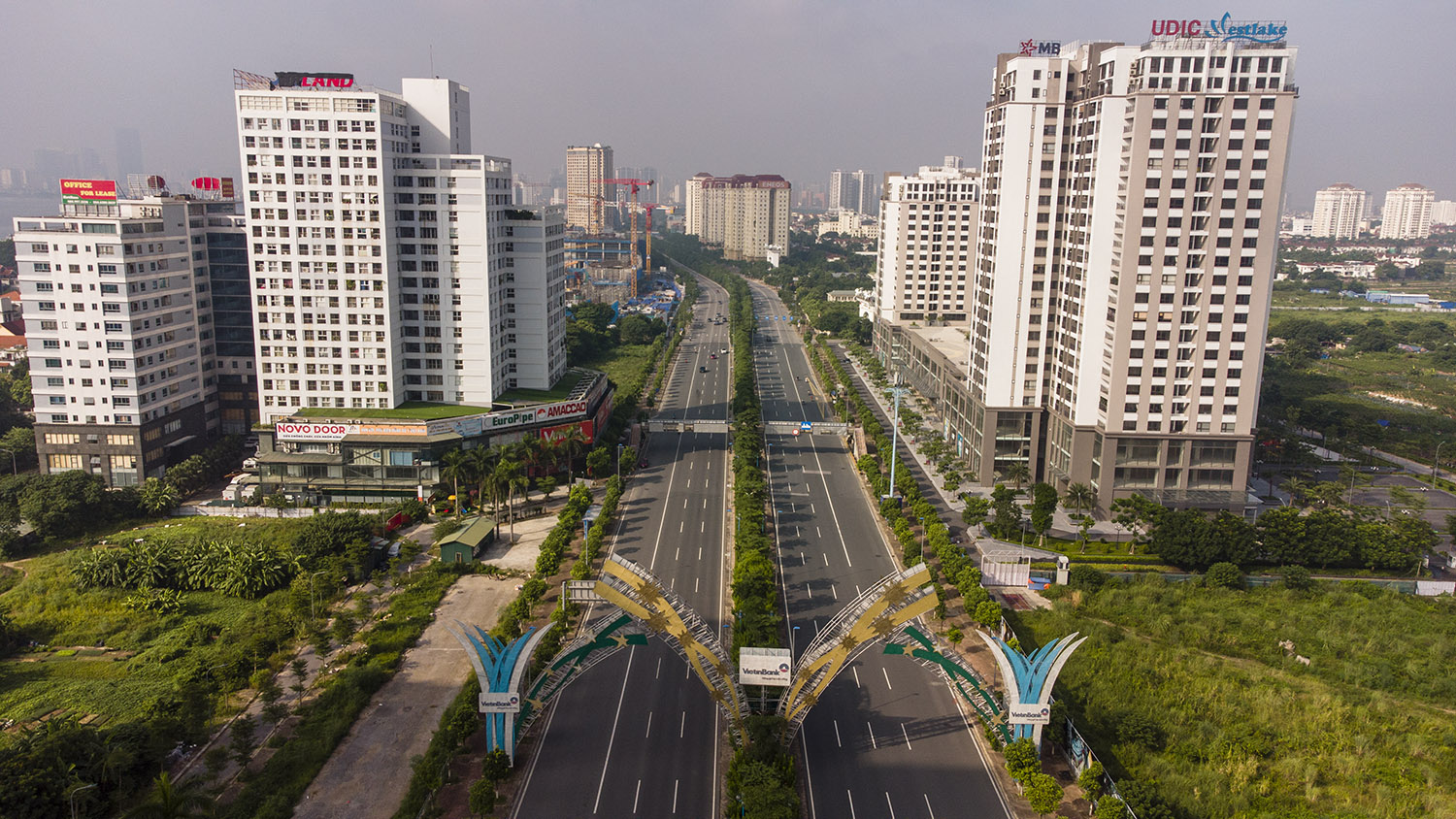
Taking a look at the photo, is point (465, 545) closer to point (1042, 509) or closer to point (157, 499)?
point (157, 499)

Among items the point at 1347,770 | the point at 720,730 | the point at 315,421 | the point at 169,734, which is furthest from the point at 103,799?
the point at 1347,770

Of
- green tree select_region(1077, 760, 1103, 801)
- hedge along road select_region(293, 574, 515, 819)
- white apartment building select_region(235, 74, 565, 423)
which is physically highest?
white apartment building select_region(235, 74, 565, 423)

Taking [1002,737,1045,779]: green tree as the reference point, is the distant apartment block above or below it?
above

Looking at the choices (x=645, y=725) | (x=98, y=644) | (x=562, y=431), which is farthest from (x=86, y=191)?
(x=645, y=725)

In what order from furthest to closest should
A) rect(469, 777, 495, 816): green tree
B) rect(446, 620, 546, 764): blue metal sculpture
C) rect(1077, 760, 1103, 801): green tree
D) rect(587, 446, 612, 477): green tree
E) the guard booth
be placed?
1. rect(587, 446, 612, 477): green tree
2. the guard booth
3. rect(446, 620, 546, 764): blue metal sculpture
4. rect(1077, 760, 1103, 801): green tree
5. rect(469, 777, 495, 816): green tree

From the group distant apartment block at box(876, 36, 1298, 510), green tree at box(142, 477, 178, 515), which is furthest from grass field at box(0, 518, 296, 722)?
distant apartment block at box(876, 36, 1298, 510)

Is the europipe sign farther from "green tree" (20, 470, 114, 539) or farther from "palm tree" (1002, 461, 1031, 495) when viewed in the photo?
"palm tree" (1002, 461, 1031, 495)

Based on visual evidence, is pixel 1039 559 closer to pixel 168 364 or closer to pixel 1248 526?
pixel 1248 526
